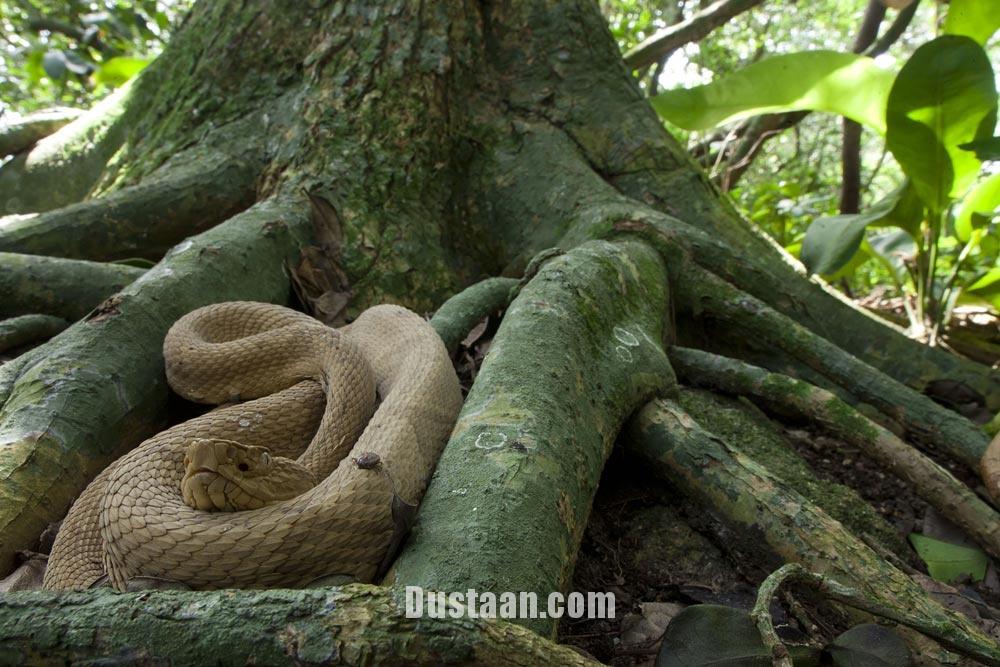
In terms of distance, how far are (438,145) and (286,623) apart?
2.94m

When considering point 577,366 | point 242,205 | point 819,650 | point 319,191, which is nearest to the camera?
point 819,650

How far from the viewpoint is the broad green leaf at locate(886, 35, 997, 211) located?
3082 millimetres

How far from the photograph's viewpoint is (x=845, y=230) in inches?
137

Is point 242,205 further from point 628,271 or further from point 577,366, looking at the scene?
point 577,366

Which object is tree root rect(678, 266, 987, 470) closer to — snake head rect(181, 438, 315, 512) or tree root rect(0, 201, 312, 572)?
tree root rect(0, 201, 312, 572)

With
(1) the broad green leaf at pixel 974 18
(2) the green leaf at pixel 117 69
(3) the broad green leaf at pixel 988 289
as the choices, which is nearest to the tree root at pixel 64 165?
(2) the green leaf at pixel 117 69

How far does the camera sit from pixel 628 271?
9.41 feet

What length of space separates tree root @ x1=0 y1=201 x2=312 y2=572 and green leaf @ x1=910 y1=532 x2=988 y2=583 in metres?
2.57

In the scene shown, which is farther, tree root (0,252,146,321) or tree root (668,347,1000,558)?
tree root (0,252,146,321)

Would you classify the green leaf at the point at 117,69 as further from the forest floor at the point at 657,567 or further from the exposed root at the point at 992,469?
the exposed root at the point at 992,469

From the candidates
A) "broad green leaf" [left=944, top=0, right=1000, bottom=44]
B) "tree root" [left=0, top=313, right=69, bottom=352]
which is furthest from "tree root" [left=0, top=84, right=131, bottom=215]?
"broad green leaf" [left=944, top=0, right=1000, bottom=44]

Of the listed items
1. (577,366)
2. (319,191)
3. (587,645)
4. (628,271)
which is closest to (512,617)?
(587,645)

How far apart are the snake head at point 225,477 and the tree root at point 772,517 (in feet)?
3.82

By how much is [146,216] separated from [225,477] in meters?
2.16
